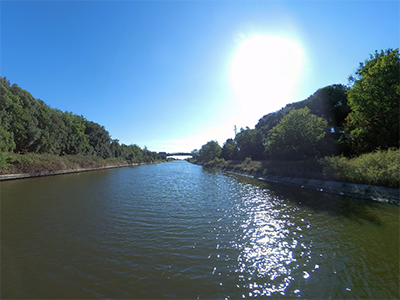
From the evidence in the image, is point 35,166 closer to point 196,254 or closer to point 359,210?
point 196,254

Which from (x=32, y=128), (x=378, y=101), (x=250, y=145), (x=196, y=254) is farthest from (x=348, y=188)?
(x=32, y=128)

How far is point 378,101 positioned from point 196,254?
29.9m

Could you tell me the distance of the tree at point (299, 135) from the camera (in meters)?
29.4

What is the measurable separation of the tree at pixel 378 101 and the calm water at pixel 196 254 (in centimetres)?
1738

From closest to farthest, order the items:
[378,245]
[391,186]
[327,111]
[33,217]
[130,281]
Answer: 1. [130,281]
2. [378,245]
3. [33,217]
4. [391,186]
5. [327,111]

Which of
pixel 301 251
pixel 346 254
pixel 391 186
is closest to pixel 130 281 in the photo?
pixel 301 251

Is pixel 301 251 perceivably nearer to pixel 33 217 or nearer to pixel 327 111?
pixel 33 217

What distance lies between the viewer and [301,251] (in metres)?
6.31

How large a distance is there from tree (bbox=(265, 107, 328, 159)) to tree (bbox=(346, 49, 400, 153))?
213 inches

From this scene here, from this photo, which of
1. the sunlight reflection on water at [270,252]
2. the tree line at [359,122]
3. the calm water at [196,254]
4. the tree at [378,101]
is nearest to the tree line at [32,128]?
the calm water at [196,254]

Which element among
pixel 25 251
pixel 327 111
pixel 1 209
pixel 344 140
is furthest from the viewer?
pixel 327 111

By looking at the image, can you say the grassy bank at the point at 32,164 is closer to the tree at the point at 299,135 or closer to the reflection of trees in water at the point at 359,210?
the reflection of trees in water at the point at 359,210

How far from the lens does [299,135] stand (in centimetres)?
3012

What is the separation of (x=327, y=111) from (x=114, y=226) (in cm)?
5952
